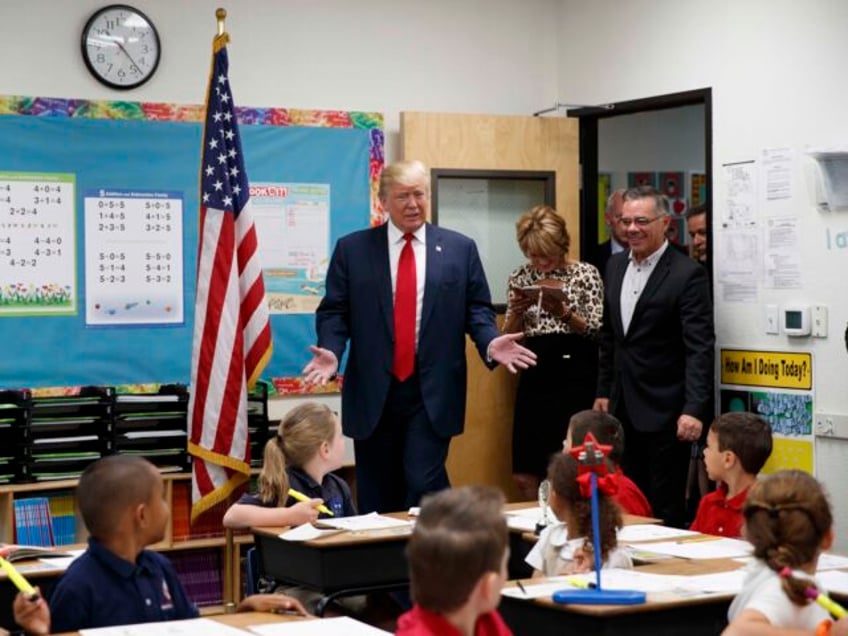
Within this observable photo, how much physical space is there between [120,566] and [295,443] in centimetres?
159

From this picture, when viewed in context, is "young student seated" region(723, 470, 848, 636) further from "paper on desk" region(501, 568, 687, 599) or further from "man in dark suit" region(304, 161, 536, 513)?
"man in dark suit" region(304, 161, 536, 513)

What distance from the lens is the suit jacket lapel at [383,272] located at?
5.51 meters

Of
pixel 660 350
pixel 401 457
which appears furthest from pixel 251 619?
pixel 660 350

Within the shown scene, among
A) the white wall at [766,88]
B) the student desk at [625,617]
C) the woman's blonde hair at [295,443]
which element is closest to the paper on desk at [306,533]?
the woman's blonde hair at [295,443]

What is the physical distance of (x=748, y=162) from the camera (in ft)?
20.2

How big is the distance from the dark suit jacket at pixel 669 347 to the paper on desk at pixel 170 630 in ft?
10.8

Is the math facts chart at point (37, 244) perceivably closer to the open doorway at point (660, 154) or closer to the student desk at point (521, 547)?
the student desk at point (521, 547)

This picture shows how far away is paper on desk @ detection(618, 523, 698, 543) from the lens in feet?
13.2

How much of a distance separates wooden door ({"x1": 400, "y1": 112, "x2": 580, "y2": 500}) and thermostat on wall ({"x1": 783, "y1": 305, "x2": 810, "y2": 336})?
1554 mm

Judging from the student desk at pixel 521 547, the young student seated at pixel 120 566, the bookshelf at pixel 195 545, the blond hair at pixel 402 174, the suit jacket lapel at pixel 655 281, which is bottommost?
the bookshelf at pixel 195 545

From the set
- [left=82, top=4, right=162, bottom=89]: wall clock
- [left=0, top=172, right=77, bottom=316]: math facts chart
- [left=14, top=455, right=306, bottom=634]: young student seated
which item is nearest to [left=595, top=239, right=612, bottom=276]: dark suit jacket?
[left=82, top=4, right=162, bottom=89]: wall clock

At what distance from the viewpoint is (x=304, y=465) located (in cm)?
456

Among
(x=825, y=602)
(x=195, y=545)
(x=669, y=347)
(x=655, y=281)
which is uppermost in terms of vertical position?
(x=655, y=281)

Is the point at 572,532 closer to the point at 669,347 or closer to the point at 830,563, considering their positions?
the point at 830,563
